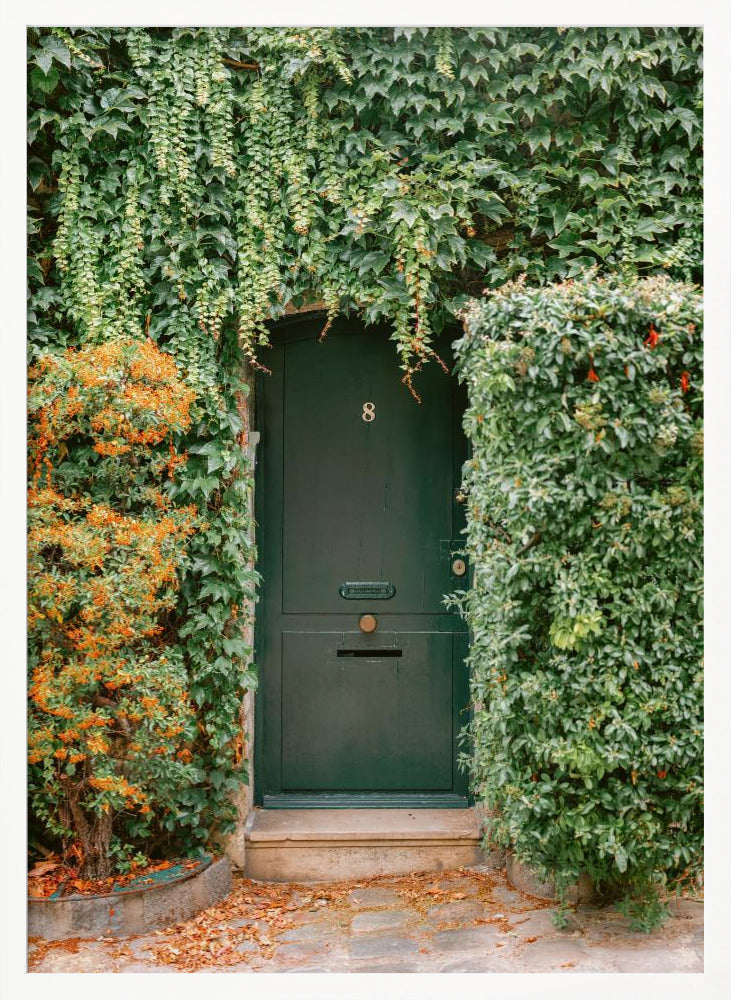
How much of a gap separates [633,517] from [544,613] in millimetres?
529

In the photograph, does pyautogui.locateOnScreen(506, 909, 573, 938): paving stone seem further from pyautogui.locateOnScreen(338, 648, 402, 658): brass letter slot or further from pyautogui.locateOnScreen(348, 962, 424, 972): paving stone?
pyautogui.locateOnScreen(338, 648, 402, 658): brass letter slot

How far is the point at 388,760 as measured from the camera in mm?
4457

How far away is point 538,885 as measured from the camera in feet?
12.8

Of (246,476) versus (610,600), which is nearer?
(610,600)

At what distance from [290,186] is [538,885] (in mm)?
3478

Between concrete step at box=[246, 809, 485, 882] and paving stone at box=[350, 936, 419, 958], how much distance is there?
1.87 ft

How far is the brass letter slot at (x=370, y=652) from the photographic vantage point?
14.6ft

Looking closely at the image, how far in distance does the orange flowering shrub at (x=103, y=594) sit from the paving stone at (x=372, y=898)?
102cm

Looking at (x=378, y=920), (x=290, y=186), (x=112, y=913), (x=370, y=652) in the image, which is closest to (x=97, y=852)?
(x=112, y=913)

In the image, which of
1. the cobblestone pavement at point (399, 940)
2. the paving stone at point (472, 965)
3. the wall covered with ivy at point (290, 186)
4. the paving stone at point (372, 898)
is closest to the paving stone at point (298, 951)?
the cobblestone pavement at point (399, 940)

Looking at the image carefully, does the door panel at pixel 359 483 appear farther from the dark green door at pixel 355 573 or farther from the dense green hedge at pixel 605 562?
the dense green hedge at pixel 605 562

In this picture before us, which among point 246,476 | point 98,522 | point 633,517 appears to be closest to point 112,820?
point 98,522

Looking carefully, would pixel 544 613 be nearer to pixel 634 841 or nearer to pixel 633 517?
pixel 633 517

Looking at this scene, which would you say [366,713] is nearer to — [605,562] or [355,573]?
[355,573]
